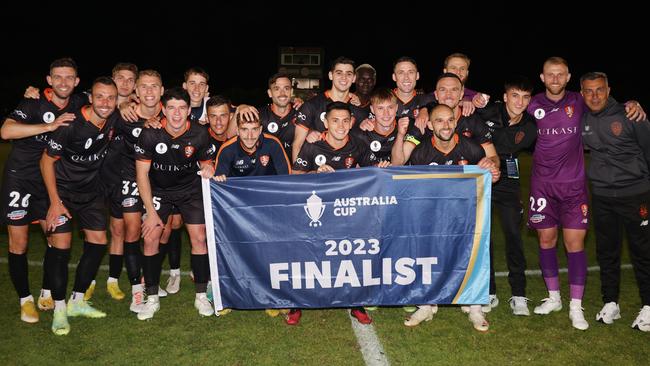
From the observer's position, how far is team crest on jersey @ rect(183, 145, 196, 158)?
5.27 metres

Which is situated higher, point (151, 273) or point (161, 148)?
point (161, 148)

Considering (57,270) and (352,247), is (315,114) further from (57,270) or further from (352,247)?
(57,270)

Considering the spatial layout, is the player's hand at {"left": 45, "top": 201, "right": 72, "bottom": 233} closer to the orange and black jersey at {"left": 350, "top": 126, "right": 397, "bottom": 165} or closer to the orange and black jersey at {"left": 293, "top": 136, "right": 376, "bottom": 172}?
the orange and black jersey at {"left": 293, "top": 136, "right": 376, "bottom": 172}

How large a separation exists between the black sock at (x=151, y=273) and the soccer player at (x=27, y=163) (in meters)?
1.07

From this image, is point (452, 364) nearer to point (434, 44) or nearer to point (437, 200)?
point (437, 200)

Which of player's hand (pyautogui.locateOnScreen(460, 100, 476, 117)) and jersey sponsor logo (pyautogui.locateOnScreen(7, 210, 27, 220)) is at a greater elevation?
player's hand (pyautogui.locateOnScreen(460, 100, 476, 117))

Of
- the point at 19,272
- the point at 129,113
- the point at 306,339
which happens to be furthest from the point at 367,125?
the point at 19,272

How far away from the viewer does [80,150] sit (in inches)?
203

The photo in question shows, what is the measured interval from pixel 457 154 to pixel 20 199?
13.8ft

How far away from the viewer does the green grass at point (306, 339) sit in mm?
4445

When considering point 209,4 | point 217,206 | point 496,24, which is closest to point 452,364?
point 217,206

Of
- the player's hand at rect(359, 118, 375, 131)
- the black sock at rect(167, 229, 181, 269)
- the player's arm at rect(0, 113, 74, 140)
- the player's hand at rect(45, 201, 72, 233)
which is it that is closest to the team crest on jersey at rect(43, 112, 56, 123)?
the player's arm at rect(0, 113, 74, 140)

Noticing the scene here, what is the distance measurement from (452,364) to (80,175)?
386 centimetres

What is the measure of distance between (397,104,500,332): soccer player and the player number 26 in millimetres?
825
